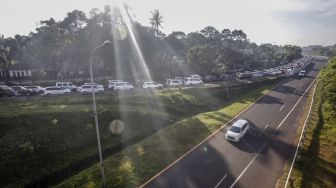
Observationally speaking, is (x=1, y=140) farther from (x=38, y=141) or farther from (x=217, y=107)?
(x=217, y=107)

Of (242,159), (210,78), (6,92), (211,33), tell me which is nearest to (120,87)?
(6,92)

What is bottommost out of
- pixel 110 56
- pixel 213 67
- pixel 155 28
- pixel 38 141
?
pixel 38 141

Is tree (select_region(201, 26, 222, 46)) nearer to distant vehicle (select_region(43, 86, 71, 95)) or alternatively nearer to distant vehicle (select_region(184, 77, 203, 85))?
distant vehicle (select_region(184, 77, 203, 85))

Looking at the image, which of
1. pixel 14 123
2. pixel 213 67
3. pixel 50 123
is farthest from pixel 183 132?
pixel 213 67

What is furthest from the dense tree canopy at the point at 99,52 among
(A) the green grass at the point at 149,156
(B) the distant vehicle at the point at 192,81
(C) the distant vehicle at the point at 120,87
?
(A) the green grass at the point at 149,156

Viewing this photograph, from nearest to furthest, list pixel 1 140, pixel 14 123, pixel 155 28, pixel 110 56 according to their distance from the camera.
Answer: pixel 1 140, pixel 14 123, pixel 110 56, pixel 155 28

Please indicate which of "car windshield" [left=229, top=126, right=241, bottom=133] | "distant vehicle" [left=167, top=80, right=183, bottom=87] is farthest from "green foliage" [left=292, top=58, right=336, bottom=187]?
"distant vehicle" [left=167, top=80, right=183, bottom=87]

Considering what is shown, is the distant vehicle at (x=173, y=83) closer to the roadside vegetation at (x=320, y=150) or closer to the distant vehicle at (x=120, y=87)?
the distant vehicle at (x=120, y=87)

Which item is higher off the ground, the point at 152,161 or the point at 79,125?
the point at 79,125
